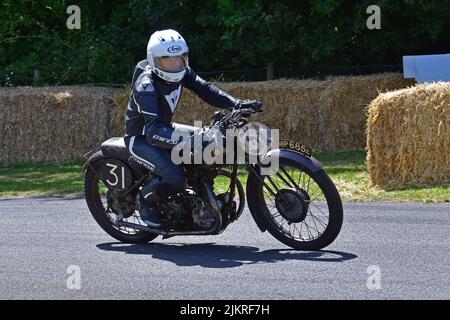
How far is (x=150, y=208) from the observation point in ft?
28.1

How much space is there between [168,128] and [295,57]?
12.1 meters

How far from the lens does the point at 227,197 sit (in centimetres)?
836

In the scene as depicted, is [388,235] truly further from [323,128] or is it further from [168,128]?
[323,128]

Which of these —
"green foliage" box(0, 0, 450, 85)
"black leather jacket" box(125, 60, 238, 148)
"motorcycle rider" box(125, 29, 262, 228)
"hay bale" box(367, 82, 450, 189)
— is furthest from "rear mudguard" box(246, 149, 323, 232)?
"green foliage" box(0, 0, 450, 85)

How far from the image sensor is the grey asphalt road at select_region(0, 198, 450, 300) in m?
6.91

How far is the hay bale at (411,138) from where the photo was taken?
12648mm

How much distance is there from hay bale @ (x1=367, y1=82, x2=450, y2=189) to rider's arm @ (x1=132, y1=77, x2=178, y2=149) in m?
4.86

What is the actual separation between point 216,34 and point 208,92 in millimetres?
11998

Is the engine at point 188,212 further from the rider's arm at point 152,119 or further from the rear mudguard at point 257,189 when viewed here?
the rider's arm at point 152,119

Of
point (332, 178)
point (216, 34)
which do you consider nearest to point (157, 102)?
point (332, 178)

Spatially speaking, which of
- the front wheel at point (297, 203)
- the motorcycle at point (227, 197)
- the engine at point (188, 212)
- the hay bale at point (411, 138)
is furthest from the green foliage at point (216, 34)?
the engine at point (188, 212)

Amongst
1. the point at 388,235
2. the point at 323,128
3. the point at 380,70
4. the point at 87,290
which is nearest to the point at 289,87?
the point at 323,128

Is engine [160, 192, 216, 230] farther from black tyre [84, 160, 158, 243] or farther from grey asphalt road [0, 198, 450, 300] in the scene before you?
black tyre [84, 160, 158, 243]
